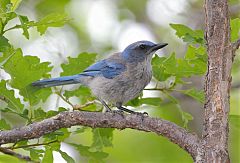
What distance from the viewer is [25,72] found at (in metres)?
4.26

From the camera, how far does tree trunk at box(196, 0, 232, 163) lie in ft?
11.8

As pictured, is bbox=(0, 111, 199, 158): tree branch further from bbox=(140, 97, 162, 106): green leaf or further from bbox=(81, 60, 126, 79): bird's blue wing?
bbox=(81, 60, 126, 79): bird's blue wing

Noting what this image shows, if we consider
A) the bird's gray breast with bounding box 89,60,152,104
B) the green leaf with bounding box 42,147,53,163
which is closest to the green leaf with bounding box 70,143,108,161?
the green leaf with bounding box 42,147,53,163

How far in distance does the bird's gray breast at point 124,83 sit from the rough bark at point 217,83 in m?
1.90

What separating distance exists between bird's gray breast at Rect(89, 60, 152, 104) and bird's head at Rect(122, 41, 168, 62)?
4.8 inches

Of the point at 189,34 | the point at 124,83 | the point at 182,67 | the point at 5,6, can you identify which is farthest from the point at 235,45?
the point at 124,83

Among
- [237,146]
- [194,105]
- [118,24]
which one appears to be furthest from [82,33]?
[237,146]

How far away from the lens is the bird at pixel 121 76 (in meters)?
5.71

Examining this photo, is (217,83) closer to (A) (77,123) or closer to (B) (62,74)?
(A) (77,123)

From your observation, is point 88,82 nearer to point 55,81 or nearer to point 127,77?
point 127,77

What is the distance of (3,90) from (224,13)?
1.73 metres

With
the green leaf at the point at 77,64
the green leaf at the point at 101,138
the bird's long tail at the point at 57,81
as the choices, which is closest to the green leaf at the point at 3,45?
the bird's long tail at the point at 57,81

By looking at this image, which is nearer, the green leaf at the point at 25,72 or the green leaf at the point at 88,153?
the green leaf at the point at 25,72

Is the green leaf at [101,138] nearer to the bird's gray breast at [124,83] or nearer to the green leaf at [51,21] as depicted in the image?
the bird's gray breast at [124,83]
